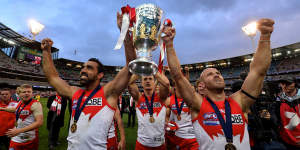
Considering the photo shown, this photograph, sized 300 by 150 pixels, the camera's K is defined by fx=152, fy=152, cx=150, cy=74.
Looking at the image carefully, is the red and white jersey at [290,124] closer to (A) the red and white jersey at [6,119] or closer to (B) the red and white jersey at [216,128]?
(B) the red and white jersey at [216,128]

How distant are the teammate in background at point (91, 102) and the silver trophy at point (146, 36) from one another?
351 millimetres

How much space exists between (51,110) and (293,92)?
770cm

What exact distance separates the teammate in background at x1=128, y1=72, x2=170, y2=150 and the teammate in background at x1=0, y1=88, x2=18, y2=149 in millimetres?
3645

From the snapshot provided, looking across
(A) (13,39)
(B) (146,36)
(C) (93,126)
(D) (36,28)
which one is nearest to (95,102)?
(C) (93,126)

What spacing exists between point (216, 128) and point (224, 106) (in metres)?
0.34

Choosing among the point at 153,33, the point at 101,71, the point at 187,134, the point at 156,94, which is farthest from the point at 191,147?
the point at 153,33

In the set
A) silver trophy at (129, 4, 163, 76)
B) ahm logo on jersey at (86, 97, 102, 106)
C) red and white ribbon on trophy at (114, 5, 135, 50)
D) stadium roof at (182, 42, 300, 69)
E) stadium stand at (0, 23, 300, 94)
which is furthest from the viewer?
stadium stand at (0, 23, 300, 94)

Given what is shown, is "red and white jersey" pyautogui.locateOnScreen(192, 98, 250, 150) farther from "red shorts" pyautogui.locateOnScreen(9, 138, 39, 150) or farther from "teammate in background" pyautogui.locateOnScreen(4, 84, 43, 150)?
"red shorts" pyautogui.locateOnScreen(9, 138, 39, 150)

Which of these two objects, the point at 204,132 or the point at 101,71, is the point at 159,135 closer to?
the point at 204,132

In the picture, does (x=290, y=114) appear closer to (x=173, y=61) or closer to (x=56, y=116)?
(x=173, y=61)

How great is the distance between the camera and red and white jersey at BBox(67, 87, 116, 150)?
203 centimetres

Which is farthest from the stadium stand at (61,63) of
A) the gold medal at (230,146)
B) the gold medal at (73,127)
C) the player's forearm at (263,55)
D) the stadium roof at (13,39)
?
the gold medal at (73,127)

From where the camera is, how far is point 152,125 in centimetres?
338

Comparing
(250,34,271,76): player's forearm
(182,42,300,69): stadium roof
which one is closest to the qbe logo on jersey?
(250,34,271,76): player's forearm
